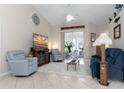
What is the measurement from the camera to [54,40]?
838 cm

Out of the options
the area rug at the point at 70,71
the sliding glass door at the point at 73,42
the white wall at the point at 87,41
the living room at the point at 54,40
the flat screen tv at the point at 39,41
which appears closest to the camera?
the living room at the point at 54,40

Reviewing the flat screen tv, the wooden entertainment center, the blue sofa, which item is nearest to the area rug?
the blue sofa

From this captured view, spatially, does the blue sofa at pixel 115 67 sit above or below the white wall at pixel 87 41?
below

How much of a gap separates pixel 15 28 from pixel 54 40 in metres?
3.88

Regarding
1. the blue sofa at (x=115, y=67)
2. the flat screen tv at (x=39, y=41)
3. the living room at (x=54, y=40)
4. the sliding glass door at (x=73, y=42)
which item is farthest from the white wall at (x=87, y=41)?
the blue sofa at (x=115, y=67)

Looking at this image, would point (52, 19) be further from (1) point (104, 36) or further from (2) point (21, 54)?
(1) point (104, 36)

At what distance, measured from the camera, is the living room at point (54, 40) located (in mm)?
3421

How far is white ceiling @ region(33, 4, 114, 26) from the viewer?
20.0ft

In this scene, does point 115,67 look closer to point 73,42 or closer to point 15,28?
point 15,28

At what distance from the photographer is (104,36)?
323cm

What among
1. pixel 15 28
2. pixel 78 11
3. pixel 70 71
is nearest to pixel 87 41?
pixel 78 11

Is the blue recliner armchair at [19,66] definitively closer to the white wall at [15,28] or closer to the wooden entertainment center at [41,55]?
the white wall at [15,28]

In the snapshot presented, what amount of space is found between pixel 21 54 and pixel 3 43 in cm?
79
